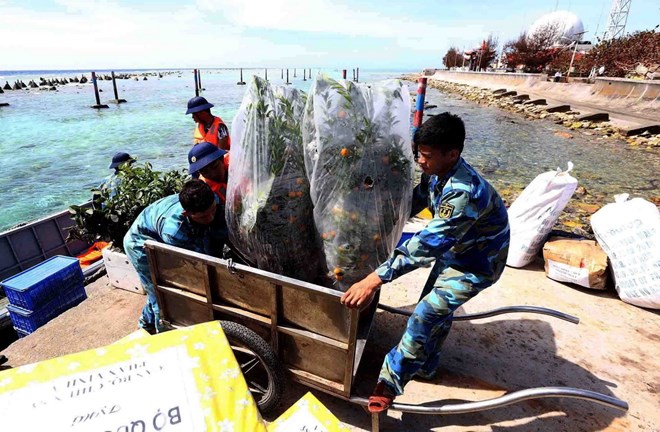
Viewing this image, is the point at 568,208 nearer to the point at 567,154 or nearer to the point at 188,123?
the point at 567,154

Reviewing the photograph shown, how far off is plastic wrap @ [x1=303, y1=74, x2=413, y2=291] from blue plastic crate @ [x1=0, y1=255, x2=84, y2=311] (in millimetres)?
2917

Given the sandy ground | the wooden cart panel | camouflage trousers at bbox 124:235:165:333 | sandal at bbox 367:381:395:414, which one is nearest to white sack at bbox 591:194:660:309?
the sandy ground

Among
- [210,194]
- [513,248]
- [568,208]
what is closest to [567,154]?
[568,208]

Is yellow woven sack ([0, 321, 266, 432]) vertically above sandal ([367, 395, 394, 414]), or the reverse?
yellow woven sack ([0, 321, 266, 432])

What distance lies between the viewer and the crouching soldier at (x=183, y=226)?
2098mm

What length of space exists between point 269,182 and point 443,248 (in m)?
1.05

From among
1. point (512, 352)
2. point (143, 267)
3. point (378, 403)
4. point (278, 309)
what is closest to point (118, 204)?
point (143, 267)

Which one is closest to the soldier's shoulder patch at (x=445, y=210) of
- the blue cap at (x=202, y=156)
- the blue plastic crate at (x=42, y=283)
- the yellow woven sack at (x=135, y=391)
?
the yellow woven sack at (x=135, y=391)

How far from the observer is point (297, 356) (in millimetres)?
2100

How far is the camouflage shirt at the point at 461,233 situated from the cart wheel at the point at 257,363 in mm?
835

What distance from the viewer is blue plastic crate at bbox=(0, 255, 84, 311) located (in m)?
3.21

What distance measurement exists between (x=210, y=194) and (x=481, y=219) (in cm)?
161

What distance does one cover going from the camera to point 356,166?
6.48ft

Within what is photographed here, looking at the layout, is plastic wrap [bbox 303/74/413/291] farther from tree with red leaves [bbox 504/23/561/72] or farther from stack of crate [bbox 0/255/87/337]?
tree with red leaves [bbox 504/23/561/72]
